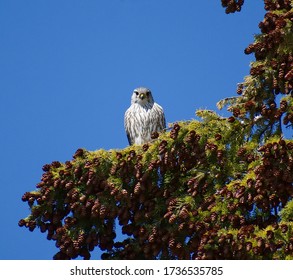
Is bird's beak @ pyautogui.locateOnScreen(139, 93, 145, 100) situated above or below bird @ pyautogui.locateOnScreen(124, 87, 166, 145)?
above

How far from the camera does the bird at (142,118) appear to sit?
18.5m

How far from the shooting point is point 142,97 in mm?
18875

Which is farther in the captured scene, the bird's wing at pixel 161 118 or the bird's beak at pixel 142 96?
the bird's beak at pixel 142 96

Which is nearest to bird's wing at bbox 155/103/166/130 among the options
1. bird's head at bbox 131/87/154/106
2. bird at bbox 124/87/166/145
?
bird at bbox 124/87/166/145

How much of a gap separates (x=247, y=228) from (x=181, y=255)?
86 cm

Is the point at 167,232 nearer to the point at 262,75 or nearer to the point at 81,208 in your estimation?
the point at 81,208

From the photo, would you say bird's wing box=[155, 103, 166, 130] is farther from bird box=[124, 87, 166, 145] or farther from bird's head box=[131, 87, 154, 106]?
bird's head box=[131, 87, 154, 106]

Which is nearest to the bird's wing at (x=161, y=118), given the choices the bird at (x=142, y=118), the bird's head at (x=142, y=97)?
the bird at (x=142, y=118)

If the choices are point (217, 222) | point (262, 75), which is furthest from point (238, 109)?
point (217, 222)

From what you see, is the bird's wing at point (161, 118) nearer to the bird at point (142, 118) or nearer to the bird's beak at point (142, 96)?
the bird at point (142, 118)

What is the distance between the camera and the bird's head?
18.9 meters

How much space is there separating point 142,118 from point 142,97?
0.39 metres

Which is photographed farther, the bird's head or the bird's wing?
the bird's head

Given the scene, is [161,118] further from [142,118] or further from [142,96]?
[142,96]
